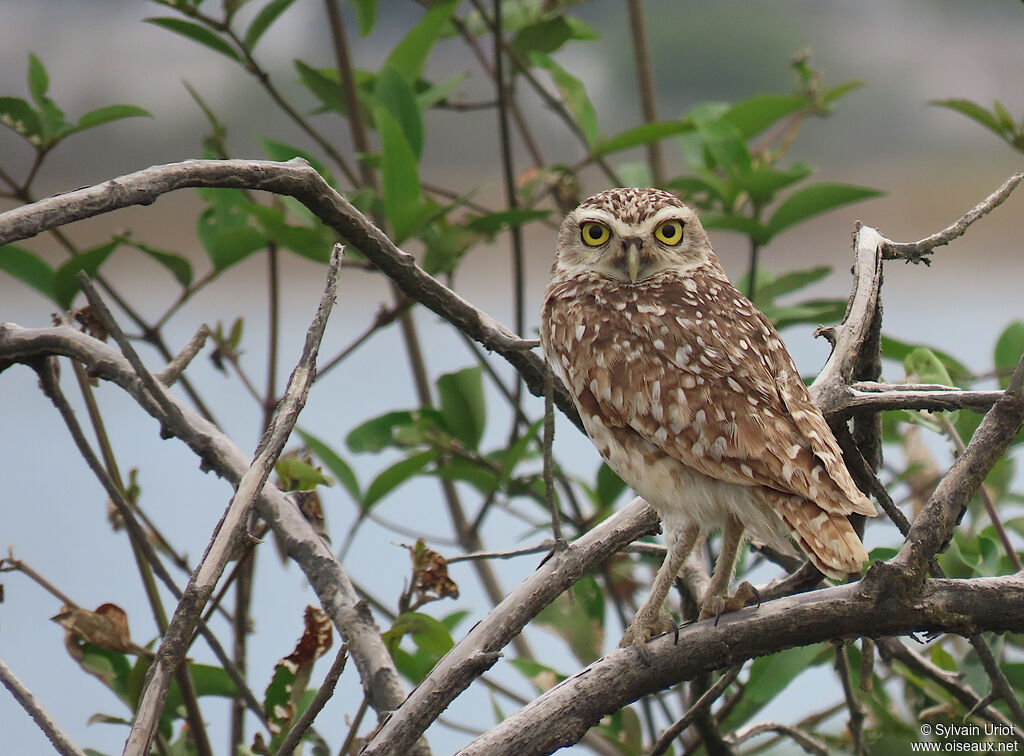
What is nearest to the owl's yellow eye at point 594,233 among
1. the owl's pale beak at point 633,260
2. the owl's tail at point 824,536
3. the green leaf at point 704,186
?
the owl's pale beak at point 633,260

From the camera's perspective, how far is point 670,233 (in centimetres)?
138

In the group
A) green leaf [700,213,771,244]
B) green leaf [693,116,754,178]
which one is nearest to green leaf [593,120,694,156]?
green leaf [693,116,754,178]

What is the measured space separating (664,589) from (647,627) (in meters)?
0.07

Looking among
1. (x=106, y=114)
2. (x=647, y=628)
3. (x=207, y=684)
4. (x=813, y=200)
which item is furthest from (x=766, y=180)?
(x=207, y=684)

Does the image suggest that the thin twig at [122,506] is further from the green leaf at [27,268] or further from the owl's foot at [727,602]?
the owl's foot at [727,602]

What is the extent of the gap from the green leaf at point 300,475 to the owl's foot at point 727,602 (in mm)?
434

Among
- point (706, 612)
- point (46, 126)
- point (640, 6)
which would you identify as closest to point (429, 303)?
point (706, 612)

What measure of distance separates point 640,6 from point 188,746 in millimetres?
1424

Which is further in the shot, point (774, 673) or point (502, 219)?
point (502, 219)

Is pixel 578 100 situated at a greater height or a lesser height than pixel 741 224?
greater

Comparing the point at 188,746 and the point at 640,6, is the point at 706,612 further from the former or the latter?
the point at 640,6

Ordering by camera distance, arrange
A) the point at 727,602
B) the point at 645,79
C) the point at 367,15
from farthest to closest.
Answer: the point at 645,79 < the point at 367,15 < the point at 727,602

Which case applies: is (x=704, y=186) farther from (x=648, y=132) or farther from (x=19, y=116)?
(x=19, y=116)

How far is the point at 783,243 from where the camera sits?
13.9ft
